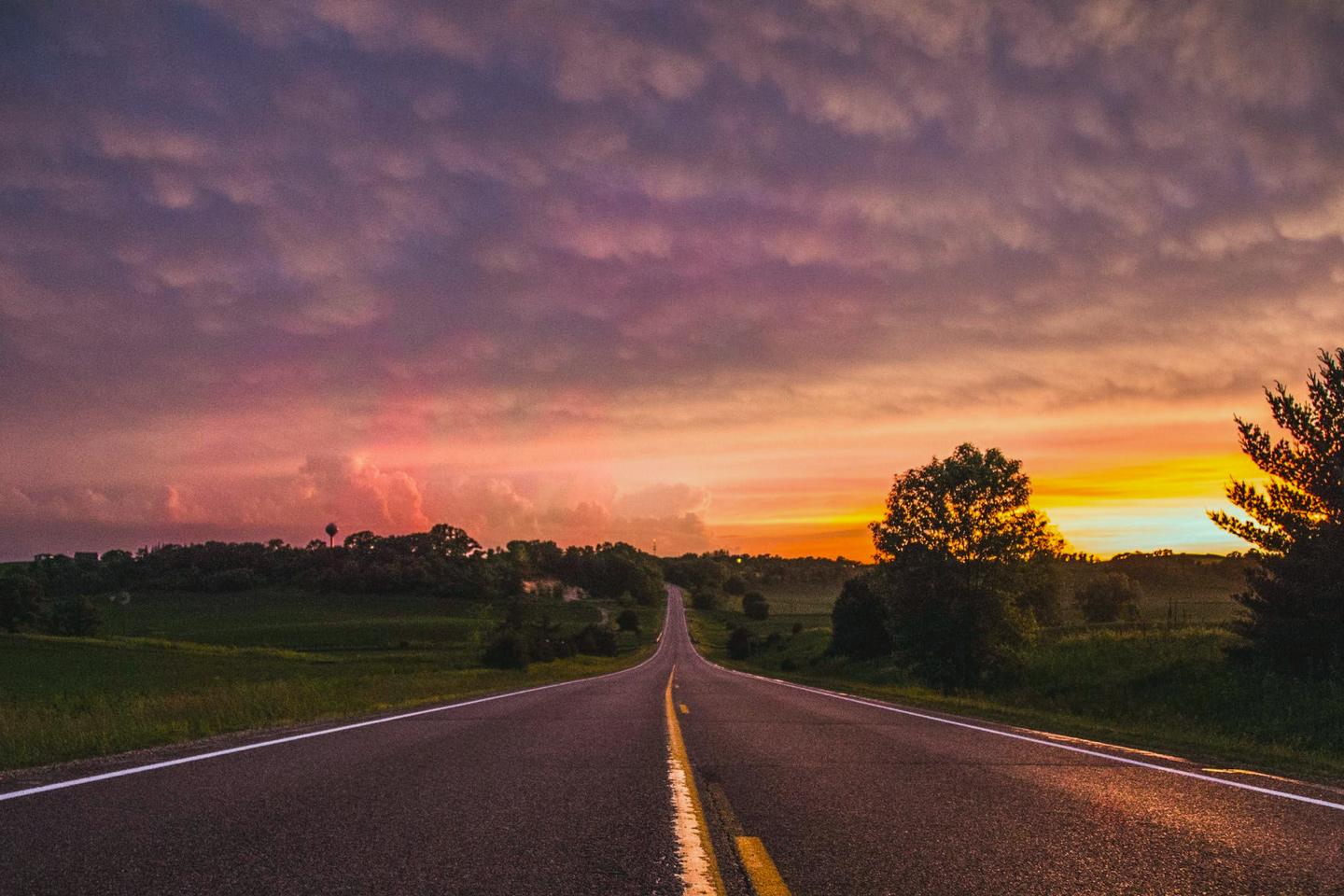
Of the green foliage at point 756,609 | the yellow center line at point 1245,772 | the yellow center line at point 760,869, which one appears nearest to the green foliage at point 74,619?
the green foliage at point 756,609

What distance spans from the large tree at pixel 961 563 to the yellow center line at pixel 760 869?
34.6m

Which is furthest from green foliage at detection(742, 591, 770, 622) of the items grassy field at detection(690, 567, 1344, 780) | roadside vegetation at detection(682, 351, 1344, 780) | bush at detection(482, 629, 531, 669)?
grassy field at detection(690, 567, 1344, 780)

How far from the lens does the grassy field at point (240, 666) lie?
1170 centimetres

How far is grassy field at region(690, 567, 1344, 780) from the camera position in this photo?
1266cm

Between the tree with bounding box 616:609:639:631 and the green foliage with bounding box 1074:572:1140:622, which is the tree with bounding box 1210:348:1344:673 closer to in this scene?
→ the green foliage with bounding box 1074:572:1140:622

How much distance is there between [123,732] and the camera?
10664mm

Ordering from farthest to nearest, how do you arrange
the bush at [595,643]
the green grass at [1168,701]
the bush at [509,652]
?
the bush at [595,643], the bush at [509,652], the green grass at [1168,701]

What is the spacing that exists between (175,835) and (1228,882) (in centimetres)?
659

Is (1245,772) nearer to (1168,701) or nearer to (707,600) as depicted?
(1168,701)

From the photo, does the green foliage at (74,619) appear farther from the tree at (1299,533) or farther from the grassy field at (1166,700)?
the tree at (1299,533)

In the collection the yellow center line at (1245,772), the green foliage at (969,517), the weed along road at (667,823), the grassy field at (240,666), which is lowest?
the grassy field at (240,666)

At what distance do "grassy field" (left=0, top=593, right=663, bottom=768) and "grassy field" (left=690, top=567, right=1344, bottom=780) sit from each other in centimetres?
1450

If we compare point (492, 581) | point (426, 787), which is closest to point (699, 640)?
point (492, 581)

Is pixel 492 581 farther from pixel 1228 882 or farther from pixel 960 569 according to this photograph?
pixel 1228 882
